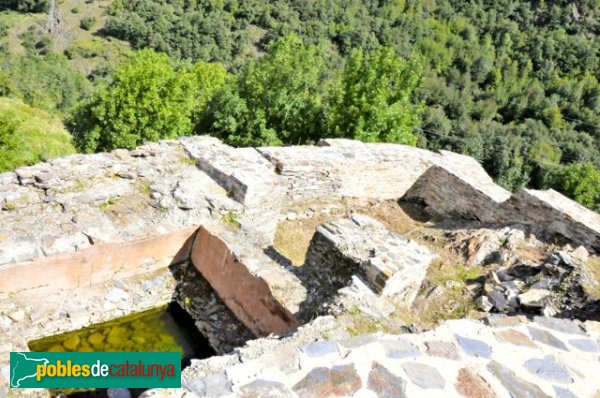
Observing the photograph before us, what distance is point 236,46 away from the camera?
76312 mm

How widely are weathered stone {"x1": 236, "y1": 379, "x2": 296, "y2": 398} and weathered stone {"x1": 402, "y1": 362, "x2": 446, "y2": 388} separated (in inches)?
35.4

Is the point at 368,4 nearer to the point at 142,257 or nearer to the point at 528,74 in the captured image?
the point at 528,74

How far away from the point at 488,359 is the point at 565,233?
246 inches

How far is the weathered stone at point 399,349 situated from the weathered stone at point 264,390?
897mm

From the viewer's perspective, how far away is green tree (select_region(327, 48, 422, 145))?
14.4 metres

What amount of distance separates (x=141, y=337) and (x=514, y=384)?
12.7 feet

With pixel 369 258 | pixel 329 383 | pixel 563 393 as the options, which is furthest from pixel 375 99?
pixel 329 383

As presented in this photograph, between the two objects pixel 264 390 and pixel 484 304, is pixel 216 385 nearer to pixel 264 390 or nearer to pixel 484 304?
pixel 264 390

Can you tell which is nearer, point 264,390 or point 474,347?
point 264,390

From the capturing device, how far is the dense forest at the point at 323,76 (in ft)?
49.8

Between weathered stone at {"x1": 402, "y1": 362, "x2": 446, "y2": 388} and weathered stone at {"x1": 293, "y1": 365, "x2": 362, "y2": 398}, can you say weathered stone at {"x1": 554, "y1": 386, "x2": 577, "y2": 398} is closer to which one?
weathered stone at {"x1": 402, "y1": 362, "x2": 446, "y2": 388}

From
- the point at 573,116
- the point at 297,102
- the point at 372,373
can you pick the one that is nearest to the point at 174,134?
the point at 297,102

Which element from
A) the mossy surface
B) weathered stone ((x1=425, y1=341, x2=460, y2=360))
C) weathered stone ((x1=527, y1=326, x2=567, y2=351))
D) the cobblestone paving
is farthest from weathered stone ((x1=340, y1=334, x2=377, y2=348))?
the mossy surface

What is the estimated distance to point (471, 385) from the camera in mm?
3363
